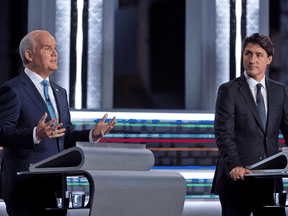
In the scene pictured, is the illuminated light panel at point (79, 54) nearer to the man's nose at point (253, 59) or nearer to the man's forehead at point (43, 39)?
the man's forehead at point (43, 39)

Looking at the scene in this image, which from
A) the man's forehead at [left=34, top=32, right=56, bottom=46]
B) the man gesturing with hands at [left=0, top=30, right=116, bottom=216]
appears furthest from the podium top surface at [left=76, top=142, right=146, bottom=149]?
the man's forehead at [left=34, top=32, right=56, bottom=46]

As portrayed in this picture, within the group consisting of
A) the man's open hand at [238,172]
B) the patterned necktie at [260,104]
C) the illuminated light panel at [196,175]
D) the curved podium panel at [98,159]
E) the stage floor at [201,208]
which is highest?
the patterned necktie at [260,104]

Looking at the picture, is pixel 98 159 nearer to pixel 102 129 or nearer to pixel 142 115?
pixel 102 129

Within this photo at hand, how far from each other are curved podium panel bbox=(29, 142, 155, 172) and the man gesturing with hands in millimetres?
126

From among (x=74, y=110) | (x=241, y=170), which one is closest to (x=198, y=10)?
(x=74, y=110)

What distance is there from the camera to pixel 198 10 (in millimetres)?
4020

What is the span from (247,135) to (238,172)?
258 mm

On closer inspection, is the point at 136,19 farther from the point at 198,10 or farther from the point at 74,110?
the point at 74,110

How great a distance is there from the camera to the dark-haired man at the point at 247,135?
211cm

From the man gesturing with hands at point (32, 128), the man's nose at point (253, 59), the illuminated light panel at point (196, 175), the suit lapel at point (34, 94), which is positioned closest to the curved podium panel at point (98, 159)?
the man gesturing with hands at point (32, 128)

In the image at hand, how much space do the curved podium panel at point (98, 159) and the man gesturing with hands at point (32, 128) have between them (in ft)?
0.41

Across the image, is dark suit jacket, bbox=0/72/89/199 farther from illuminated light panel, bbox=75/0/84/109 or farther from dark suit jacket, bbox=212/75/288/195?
illuminated light panel, bbox=75/0/84/109

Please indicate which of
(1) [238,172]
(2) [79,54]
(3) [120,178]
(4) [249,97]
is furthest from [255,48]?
(2) [79,54]

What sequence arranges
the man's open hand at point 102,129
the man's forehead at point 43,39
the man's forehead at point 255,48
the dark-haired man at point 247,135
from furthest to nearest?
the man's forehead at point 255,48
the dark-haired man at point 247,135
the man's forehead at point 43,39
the man's open hand at point 102,129
